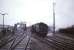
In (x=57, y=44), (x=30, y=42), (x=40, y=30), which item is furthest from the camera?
(x=40, y=30)

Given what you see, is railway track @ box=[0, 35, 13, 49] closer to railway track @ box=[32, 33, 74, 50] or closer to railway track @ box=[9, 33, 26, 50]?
railway track @ box=[9, 33, 26, 50]

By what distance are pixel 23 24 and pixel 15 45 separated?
28.1 inches

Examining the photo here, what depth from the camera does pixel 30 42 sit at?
3.32 metres

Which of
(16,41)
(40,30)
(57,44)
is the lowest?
(57,44)

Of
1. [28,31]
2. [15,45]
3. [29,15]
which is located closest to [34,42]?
[28,31]

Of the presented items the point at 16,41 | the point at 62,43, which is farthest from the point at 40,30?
the point at 16,41

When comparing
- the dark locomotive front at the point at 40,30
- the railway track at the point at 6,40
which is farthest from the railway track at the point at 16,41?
the dark locomotive front at the point at 40,30

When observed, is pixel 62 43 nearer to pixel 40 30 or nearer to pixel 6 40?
pixel 40 30

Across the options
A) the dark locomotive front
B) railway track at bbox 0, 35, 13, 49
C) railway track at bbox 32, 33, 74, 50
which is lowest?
railway track at bbox 32, 33, 74, 50

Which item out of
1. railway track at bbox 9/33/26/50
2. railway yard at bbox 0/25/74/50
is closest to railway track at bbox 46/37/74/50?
railway yard at bbox 0/25/74/50

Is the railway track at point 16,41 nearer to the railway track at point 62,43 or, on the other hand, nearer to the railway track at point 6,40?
the railway track at point 6,40

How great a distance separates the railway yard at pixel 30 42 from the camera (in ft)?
9.90

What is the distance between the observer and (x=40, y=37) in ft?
12.3

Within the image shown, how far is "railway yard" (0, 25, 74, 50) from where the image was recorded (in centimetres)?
302
